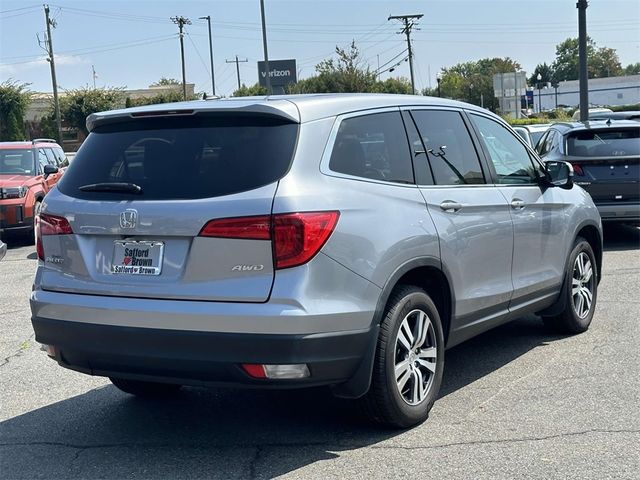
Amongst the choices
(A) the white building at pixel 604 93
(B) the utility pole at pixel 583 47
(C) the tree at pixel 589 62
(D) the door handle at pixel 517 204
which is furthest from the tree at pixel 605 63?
(D) the door handle at pixel 517 204

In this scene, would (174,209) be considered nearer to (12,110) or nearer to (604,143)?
(604,143)

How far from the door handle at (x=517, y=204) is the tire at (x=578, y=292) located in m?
1.01

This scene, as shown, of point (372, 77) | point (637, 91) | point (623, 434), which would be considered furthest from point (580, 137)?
point (637, 91)

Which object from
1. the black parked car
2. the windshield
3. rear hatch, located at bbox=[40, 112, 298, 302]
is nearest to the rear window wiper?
rear hatch, located at bbox=[40, 112, 298, 302]

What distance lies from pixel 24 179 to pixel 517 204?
430 inches

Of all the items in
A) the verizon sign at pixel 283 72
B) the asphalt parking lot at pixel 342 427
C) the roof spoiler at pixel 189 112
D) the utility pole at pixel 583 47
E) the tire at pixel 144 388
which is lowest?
the asphalt parking lot at pixel 342 427

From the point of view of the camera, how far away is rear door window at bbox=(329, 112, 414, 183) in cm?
426

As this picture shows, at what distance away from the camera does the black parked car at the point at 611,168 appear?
10977 millimetres

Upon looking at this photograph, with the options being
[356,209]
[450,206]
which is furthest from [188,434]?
[450,206]

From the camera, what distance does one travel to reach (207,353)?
3.80 meters

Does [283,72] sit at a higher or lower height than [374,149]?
higher

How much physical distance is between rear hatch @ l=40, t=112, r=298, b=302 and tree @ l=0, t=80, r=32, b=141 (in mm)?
59098

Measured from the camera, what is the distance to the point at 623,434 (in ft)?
14.3

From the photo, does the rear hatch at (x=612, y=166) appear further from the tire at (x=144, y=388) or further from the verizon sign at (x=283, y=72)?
the verizon sign at (x=283, y=72)
